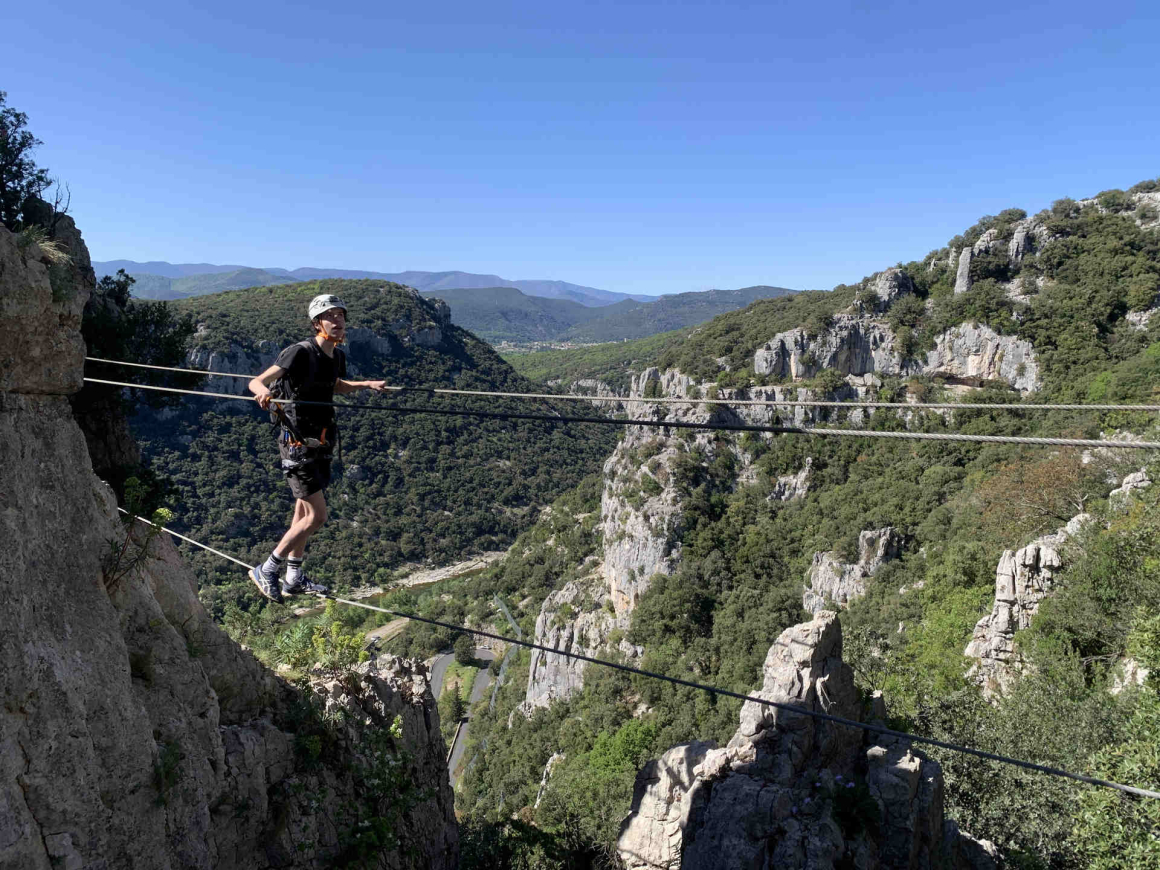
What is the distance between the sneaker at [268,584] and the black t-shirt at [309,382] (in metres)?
1.40

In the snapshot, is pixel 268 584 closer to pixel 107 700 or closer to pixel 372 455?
pixel 107 700

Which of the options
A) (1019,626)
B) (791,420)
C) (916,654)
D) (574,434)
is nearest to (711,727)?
(916,654)

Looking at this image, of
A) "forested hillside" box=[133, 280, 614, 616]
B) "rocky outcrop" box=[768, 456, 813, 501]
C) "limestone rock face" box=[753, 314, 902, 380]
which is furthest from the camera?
"limestone rock face" box=[753, 314, 902, 380]

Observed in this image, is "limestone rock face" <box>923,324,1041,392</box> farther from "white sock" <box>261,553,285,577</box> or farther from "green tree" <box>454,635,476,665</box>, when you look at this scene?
"white sock" <box>261,553,285,577</box>

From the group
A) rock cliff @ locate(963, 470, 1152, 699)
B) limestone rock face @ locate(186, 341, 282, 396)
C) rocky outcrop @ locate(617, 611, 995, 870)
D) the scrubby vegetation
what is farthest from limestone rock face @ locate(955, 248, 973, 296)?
limestone rock face @ locate(186, 341, 282, 396)

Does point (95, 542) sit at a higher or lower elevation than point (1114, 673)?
higher

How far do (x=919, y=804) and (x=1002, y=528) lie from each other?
21.3 m

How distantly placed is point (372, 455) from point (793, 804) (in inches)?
2628

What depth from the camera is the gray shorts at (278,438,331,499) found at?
16.9ft

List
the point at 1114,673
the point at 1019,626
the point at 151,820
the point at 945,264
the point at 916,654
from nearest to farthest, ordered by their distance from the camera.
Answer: the point at 151,820, the point at 1114,673, the point at 1019,626, the point at 916,654, the point at 945,264

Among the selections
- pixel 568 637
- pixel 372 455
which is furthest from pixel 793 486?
pixel 372 455

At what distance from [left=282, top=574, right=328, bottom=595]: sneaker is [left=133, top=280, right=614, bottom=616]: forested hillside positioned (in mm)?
35386

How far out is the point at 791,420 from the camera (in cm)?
6275

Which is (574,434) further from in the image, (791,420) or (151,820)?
(151,820)
